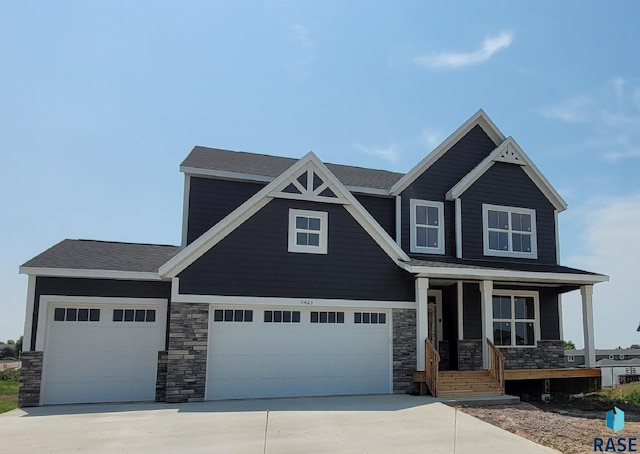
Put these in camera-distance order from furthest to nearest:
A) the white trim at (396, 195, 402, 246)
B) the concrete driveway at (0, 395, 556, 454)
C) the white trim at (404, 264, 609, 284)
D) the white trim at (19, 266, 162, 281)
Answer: the white trim at (396, 195, 402, 246)
the white trim at (404, 264, 609, 284)
the white trim at (19, 266, 162, 281)
the concrete driveway at (0, 395, 556, 454)

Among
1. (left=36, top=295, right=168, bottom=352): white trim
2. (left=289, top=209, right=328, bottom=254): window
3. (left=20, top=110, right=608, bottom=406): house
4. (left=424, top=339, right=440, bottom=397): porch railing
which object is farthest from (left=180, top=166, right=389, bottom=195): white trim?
(left=424, top=339, right=440, bottom=397): porch railing

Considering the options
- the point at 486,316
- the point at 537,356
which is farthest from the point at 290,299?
the point at 537,356

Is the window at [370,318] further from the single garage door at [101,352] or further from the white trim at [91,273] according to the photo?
the white trim at [91,273]

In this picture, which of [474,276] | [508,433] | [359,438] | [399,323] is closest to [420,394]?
[399,323]

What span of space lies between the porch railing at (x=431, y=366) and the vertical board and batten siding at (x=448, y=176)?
3368mm

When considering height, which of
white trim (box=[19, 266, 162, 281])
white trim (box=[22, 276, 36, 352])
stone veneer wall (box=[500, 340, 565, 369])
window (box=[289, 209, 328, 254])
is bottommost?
stone veneer wall (box=[500, 340, 565, 369])

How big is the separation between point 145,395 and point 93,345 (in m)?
1.71

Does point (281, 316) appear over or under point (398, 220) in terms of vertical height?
under

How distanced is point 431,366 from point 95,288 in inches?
327

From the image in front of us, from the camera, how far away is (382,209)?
15.7 metres

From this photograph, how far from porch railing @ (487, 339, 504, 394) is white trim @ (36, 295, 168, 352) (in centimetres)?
831

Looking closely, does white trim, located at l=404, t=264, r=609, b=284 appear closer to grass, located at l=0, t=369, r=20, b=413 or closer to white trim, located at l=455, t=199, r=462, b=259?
white trim, located at l=455, t=199, r=462, b=259

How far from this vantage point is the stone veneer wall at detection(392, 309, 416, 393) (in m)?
13.1

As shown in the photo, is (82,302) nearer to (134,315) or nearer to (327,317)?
(134,315)
